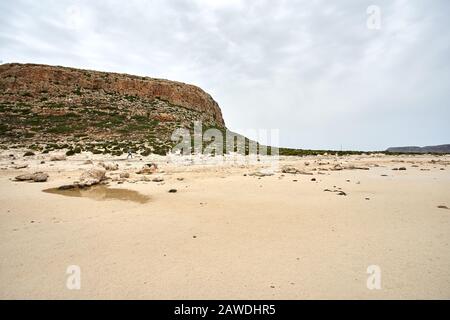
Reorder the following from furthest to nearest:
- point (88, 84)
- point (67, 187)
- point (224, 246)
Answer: point (88, 84) < point (67, 187) < point (224, 246)

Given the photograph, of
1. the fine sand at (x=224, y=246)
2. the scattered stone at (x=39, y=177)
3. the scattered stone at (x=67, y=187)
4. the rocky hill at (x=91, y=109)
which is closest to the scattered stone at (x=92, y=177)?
the scattered stone at (x=67, y=187)

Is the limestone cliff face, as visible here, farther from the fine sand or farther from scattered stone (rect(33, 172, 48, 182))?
the fine sand

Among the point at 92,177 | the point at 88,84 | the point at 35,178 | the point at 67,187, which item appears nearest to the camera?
the point at 67,187

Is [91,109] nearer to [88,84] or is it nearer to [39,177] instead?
[88,84]

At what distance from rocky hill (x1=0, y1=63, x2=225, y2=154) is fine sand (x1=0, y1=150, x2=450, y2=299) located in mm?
19997

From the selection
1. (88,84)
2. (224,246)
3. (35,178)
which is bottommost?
(224,246)

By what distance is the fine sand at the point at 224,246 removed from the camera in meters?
3.25

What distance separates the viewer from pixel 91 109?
1742 inches

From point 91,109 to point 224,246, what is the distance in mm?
45879

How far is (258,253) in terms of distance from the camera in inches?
167

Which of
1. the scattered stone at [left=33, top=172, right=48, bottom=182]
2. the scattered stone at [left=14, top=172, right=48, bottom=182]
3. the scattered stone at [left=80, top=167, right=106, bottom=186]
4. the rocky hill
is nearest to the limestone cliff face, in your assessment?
the rocky hill

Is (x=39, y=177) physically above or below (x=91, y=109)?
below

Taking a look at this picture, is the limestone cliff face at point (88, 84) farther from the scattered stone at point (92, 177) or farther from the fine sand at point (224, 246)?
the fine sand at point (224, 246)

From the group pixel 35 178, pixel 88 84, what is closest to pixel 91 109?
pixel 88 84
